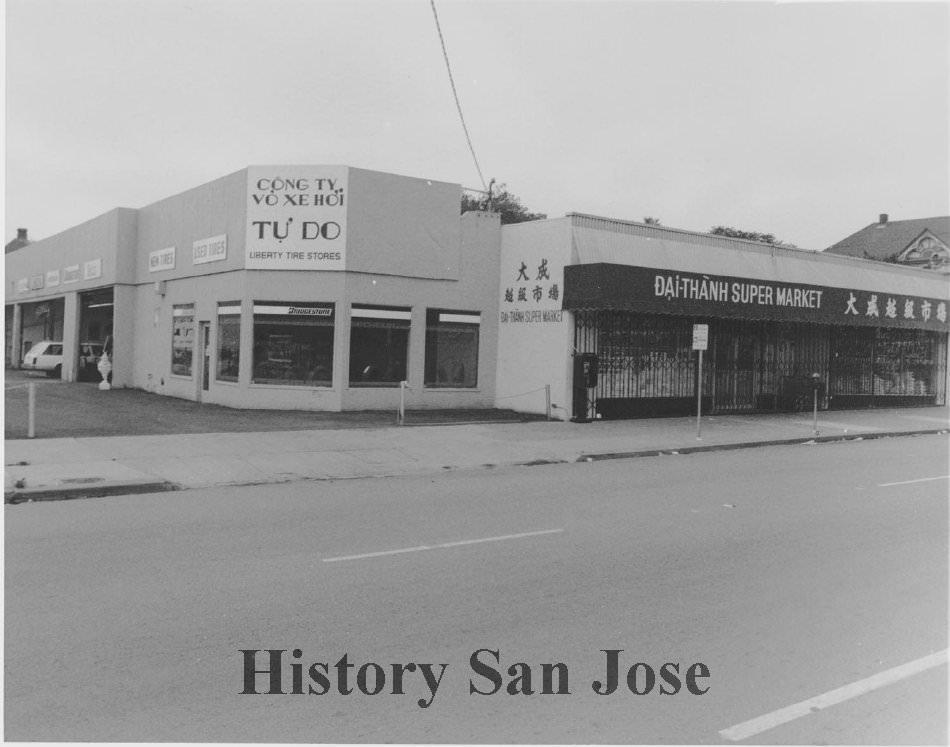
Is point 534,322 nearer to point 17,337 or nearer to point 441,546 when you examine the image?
point 441,546

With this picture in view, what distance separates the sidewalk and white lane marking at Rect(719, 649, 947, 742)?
8.94 meters

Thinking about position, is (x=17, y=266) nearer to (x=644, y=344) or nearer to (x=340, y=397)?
(x=340, y=397)

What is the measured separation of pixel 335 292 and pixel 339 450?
264 inches

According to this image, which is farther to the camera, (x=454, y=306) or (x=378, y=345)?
(x=454, y=306)

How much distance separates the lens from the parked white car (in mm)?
31172

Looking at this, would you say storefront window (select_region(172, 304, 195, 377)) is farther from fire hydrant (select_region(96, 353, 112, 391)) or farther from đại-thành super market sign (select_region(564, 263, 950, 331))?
đại-thành super market sign (select_region(564, 263, 950, 331))

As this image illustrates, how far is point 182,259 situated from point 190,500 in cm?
1600

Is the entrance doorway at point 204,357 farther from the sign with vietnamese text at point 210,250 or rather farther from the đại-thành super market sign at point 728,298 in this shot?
the đại-thành super market sign at point 728,298

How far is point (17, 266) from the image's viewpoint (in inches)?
1647

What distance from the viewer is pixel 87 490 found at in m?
11.0

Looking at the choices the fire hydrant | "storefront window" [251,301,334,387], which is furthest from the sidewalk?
the fire hydrant

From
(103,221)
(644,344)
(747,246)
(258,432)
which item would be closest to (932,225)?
(747,246)

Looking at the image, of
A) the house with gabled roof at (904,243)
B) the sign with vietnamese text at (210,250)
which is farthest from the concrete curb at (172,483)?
the house with gabled roof at (904,243)

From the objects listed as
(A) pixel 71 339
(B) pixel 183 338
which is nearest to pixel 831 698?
(B) pixel 183 338
